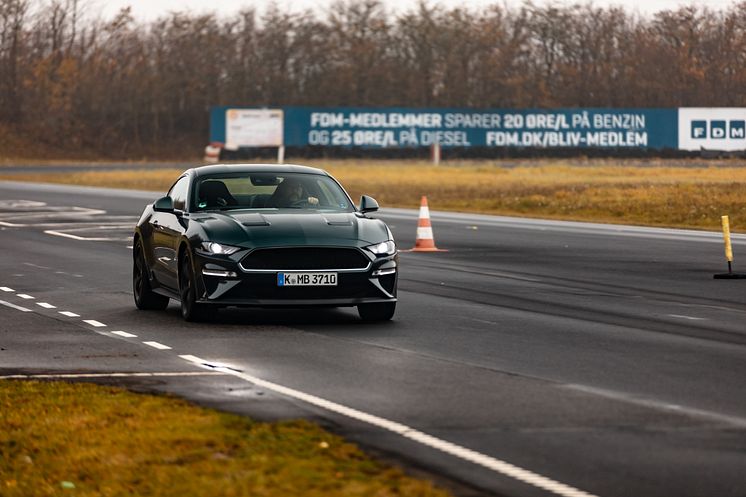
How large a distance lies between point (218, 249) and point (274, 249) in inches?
20.1

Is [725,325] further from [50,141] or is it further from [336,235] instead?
[50,141]

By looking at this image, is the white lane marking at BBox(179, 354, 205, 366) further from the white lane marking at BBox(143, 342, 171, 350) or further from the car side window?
the car side window

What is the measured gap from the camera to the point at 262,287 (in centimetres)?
1427

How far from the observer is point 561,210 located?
138 feet

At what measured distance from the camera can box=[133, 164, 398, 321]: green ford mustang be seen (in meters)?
14.3

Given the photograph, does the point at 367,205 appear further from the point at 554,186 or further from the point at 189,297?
the point at 554,186

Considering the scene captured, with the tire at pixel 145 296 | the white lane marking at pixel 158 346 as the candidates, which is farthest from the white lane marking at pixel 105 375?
the tire at pixel 145 296

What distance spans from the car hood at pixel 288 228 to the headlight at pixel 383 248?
0.15ft

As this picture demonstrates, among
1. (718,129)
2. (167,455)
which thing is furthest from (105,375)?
(718,129)

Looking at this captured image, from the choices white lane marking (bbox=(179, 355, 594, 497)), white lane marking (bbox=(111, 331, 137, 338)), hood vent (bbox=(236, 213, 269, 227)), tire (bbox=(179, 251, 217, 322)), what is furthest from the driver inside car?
white lane marking (bbox=(179, 355, 594, 497))

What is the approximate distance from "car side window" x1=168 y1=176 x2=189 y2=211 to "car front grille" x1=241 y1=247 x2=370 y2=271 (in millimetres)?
1661

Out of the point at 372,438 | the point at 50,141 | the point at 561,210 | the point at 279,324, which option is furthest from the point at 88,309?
the point at 50,141

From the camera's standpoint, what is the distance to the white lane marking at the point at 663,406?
9406 mm

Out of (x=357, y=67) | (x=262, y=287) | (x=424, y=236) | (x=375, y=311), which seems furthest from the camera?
(x=357, y=67)
